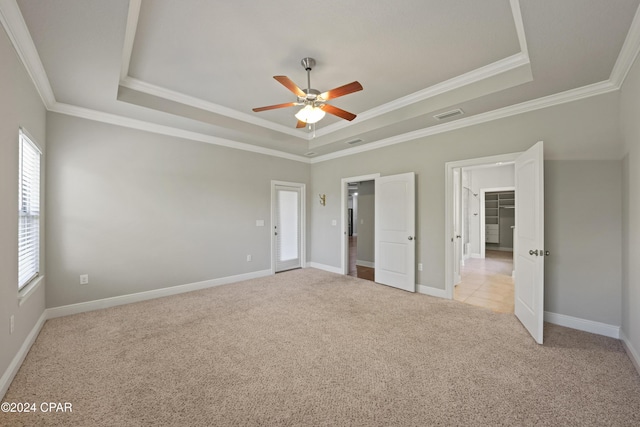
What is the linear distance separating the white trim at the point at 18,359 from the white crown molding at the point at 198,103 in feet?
9.53

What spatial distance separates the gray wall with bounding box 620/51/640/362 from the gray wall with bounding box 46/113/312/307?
199 inches

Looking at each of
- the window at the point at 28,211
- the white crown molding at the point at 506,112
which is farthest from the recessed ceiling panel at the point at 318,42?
the window at the point at 28,211

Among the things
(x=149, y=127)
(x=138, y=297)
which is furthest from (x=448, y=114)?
(x=138, y=297)

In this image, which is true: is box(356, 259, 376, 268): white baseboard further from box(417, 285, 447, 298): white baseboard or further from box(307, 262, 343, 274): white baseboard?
box(417, 285, 447, 298): white baseboard

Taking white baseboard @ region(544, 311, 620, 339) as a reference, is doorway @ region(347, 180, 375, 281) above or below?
above

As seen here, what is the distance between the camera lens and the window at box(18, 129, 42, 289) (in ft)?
8.13

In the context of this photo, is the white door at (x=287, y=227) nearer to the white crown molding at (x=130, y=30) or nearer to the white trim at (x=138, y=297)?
the white trim at (x=138, y=297)

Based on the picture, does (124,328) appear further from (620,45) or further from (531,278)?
(620,45)

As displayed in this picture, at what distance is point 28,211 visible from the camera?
8.93ft

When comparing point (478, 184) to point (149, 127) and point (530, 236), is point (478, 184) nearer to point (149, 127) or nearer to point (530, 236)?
point (530, 236)

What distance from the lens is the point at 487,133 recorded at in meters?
3.64

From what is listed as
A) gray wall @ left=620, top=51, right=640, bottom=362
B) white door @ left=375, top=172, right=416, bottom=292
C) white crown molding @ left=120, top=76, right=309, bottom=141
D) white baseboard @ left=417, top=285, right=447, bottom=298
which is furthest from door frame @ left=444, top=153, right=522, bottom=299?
white crown molding @ left=120, top=76, right=309, bottom=141

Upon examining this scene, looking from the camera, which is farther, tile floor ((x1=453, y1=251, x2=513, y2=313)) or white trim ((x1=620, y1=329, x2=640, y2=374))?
tile floor ((x1=453, y1=251, x2=513, y2=313))

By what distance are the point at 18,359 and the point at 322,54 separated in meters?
3.93
